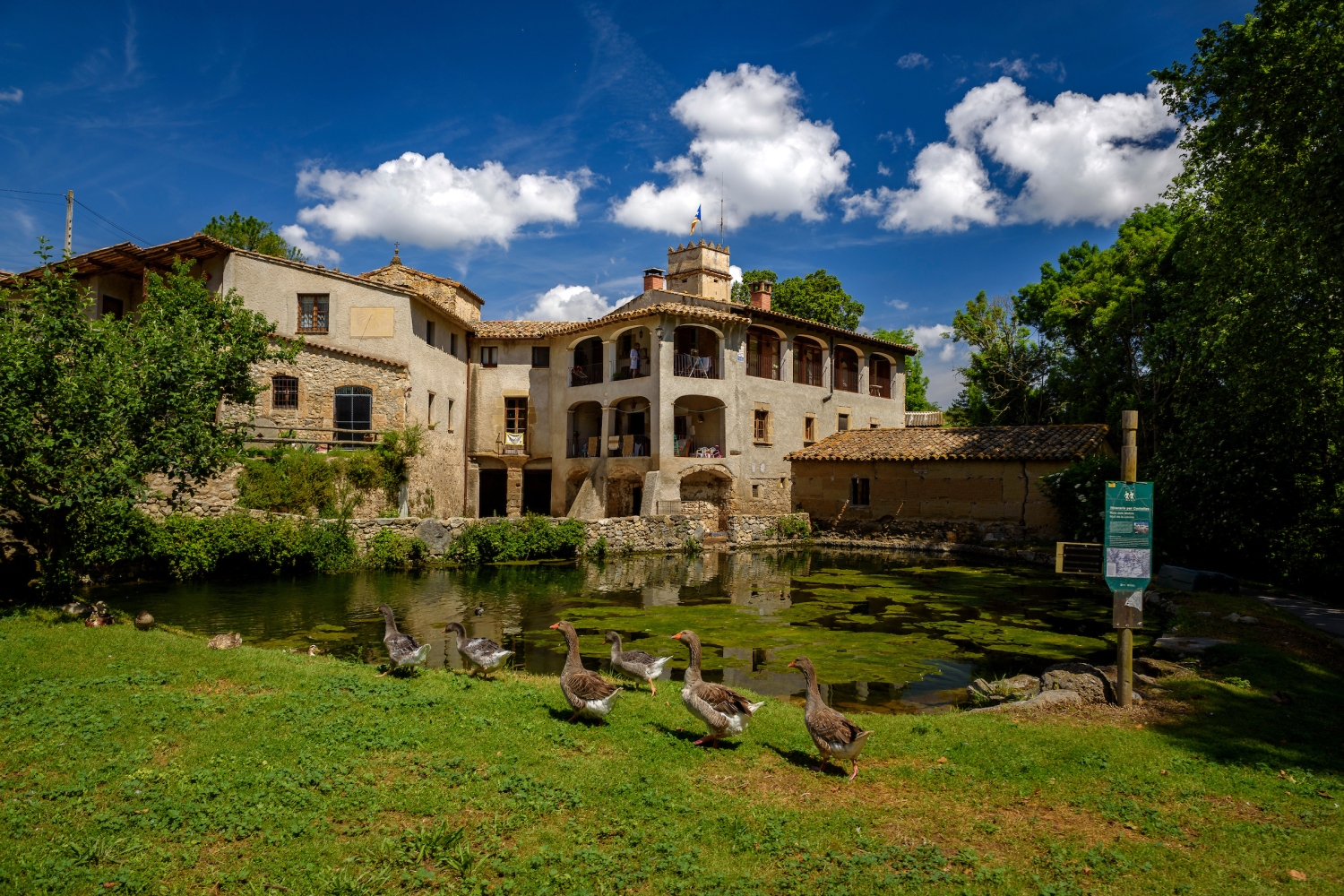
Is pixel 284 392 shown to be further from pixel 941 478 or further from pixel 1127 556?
pixel 941 478

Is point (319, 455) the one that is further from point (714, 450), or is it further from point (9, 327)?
point (714, 450)

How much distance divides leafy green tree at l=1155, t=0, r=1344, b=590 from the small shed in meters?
9.04

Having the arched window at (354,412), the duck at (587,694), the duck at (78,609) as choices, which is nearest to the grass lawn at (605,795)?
the duck at (587,694)

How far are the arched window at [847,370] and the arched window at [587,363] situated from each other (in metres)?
12.6

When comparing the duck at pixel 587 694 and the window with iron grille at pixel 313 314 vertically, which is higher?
the window with iron grille at pixel 313 314

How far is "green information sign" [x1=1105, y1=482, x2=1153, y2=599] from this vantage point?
843 centimetres

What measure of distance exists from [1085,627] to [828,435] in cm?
2389

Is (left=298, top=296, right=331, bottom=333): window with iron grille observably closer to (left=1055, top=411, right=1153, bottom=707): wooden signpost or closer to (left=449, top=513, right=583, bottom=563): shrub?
(left=449, top=513, right=583, bottom=563): shrub

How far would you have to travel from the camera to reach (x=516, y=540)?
25.2 metres

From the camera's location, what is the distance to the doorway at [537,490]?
37.2m

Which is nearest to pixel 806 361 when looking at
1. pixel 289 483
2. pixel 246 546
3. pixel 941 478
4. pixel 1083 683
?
pixel 941 478

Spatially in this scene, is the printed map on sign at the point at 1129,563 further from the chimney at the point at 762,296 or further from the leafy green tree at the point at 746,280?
the leafy green tree at the point at 746,280

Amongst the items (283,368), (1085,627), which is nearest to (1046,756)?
(1085,627)

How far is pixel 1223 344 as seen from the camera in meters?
16.5
